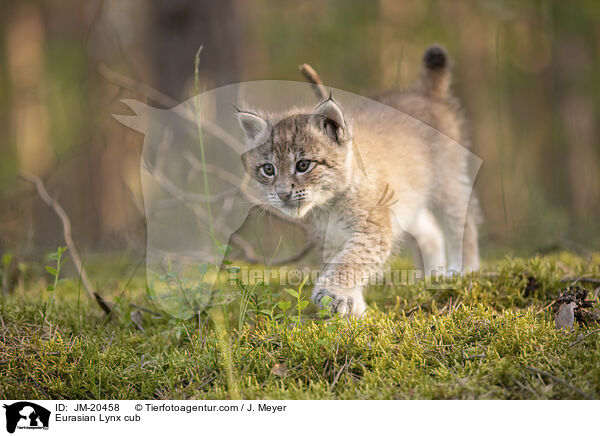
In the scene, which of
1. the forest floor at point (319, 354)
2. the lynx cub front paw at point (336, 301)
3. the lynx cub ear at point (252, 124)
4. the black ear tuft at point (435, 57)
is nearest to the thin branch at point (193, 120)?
the lynx cub ear at point (252, 124)

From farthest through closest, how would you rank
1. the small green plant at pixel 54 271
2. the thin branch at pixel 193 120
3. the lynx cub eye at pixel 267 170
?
the thin branch at pixel 193 120
the lynx cub eye at pixel 267 170
the small green plant at pixel 54 271

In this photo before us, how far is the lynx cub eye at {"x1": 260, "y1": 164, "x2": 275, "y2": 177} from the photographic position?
112 inches

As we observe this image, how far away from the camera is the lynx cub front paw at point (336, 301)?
2516 mm

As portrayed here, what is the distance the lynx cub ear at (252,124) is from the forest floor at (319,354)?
38.8 inches

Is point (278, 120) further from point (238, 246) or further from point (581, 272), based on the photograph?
point (581, 272)

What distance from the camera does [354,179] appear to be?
2.94m

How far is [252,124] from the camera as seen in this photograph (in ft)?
9.16

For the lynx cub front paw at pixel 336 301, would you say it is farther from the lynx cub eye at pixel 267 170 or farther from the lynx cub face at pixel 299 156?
the lynx cub eye at pixel 267 170

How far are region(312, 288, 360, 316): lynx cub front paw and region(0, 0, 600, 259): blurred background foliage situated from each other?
149cm

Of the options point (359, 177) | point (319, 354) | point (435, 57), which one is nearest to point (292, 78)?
point (435, 57)

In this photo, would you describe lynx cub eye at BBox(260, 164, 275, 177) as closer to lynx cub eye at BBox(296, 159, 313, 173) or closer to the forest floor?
lynx cub eye at BBox(296, 159, 313, 173)
